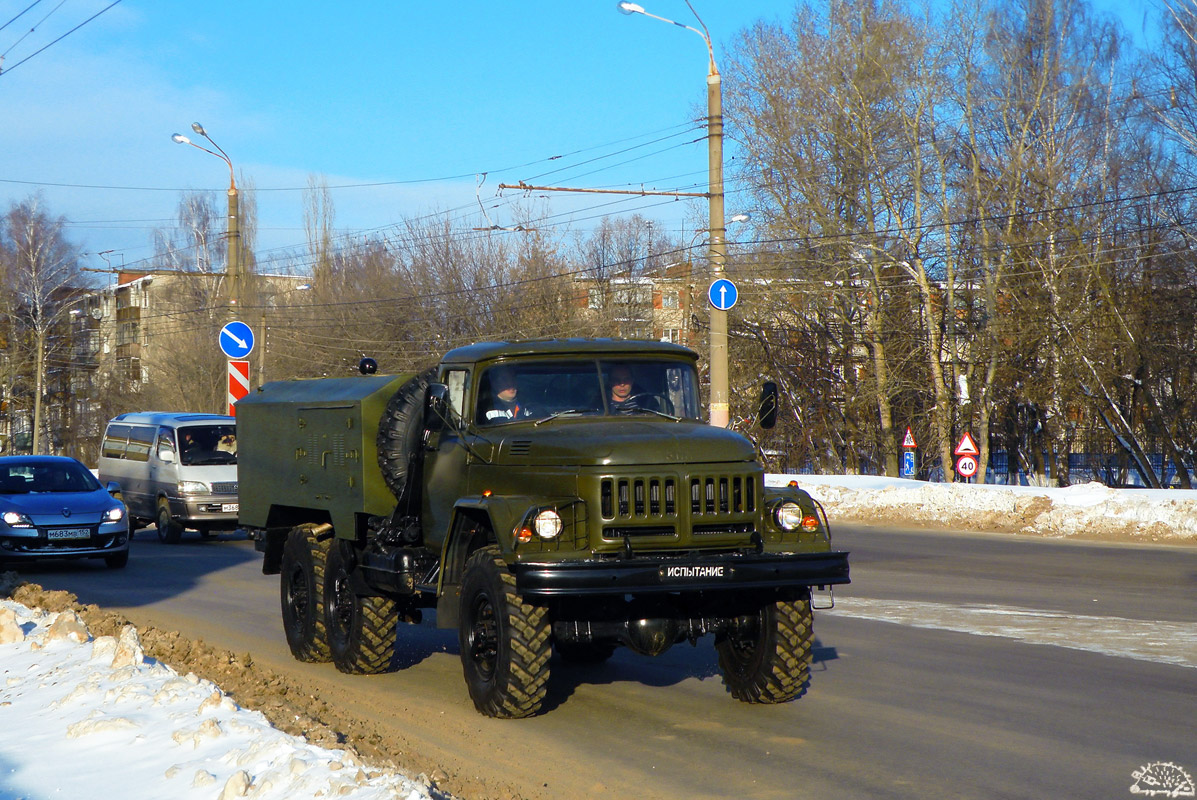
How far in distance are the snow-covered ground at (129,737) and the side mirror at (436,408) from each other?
2.21 metres

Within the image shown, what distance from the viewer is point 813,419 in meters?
40.3

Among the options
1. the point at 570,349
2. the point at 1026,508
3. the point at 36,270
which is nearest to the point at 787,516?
the point at 570,349

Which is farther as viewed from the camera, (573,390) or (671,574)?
(573,390)

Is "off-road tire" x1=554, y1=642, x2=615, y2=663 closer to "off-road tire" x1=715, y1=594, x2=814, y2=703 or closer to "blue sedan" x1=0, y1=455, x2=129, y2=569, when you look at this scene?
"off-road tire" x1=715, y1=594, x2=814, y2=703

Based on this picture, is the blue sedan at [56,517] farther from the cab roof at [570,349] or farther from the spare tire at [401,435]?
the cab roof at [570,349]

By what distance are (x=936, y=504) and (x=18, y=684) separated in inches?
766

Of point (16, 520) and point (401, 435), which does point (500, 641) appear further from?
point (16, 520)

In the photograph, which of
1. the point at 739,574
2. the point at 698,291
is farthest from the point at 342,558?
the point at 698,291

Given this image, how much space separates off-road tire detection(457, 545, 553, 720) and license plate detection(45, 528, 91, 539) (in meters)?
11.0

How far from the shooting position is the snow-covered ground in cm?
507

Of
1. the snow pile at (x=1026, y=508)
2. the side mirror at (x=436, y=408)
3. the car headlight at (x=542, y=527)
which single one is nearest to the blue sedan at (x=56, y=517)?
the side mirror at (x=436, y=408)

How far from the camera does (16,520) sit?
16.3 metres

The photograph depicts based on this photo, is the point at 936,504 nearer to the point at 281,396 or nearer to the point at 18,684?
the point at 281,396

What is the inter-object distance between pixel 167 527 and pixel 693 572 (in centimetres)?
1693
